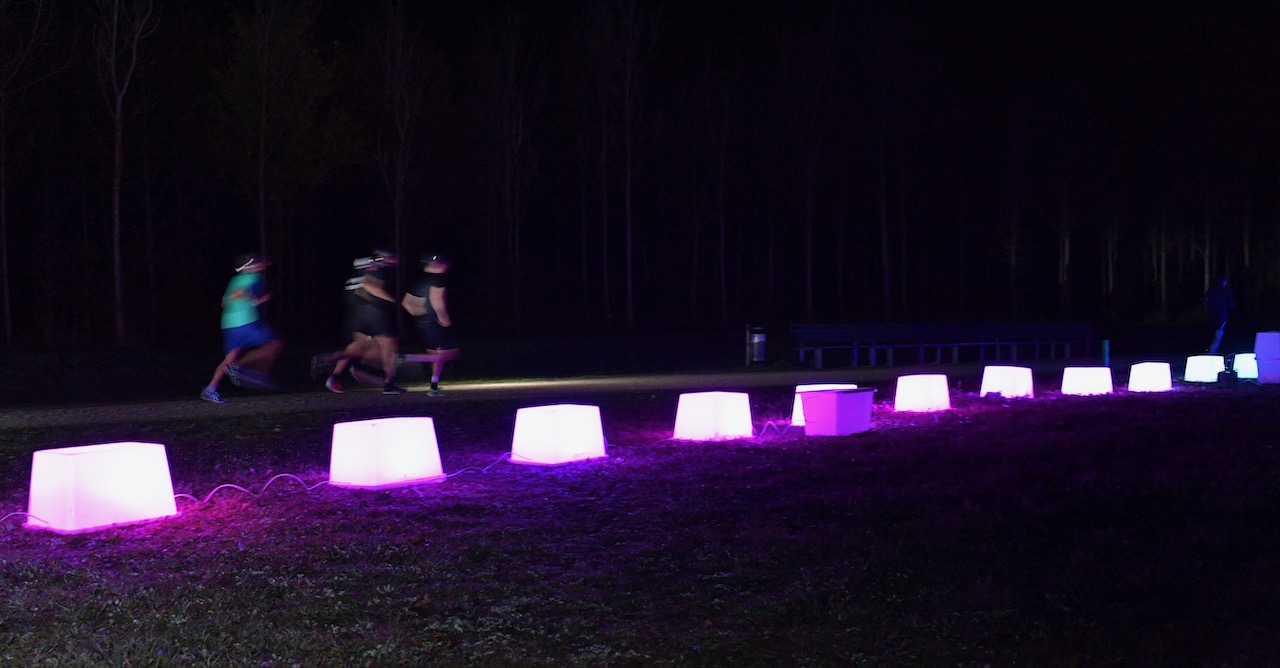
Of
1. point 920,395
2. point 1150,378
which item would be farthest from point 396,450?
point 1150,378

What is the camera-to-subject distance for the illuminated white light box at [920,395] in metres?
16.1

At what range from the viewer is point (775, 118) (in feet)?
151

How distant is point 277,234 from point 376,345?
69.9ft

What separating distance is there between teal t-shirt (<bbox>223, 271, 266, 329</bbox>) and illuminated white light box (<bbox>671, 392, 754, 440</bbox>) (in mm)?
5192

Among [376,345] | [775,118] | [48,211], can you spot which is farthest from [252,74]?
[775,118]

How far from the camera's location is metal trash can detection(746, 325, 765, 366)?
27.4 meters

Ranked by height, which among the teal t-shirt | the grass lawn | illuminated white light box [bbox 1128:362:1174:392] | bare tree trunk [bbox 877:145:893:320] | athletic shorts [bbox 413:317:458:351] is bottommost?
the grass lawn

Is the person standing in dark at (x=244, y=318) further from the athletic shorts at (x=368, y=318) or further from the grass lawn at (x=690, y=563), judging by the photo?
the grass lawn at (x=690, y=563)

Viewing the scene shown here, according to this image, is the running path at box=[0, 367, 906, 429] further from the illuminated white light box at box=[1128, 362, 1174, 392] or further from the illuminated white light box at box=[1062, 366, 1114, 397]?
the illuminated white light box at box=[1128, 362, 1174, 392]

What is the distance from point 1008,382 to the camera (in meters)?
18.3

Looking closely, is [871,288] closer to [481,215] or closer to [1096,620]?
[481,215]

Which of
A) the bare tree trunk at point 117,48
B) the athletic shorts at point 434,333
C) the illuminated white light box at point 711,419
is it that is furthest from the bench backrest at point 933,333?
the bare tree trunk at point 117,48

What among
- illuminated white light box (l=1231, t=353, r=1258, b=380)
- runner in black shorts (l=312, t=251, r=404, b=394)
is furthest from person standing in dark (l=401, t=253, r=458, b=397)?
illuminated white light box (l=1231, t=353, r=1258, b=380)

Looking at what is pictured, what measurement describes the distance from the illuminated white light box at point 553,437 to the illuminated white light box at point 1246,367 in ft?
49.4
